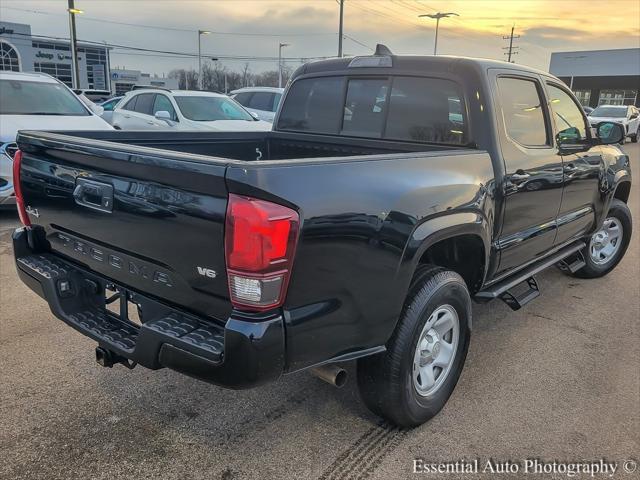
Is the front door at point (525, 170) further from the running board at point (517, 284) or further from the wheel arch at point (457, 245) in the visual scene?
the wheel arch at point (457, 245)

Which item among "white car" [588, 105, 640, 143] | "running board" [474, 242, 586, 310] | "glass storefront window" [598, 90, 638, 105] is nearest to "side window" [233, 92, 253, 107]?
"running board" [474, 242, 586, 310]

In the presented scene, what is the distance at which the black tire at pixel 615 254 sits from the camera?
549 cm

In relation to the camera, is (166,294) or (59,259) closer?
(166,294)

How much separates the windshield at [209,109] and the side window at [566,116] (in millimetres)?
7706

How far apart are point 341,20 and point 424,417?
32374mm

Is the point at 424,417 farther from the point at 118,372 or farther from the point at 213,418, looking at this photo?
the point at 118,372

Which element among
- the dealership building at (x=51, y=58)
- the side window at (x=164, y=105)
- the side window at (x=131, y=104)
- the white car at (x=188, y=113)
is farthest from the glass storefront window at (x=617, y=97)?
the side window at (x=164, y=105)

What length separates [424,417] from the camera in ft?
9.69

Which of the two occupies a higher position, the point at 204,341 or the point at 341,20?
the point at 341,20

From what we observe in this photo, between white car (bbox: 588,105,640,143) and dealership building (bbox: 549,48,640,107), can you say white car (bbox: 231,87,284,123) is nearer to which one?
white car (bbox: 588,105,640,143)

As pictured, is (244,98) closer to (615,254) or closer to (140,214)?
(615,254)

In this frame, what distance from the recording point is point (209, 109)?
36.7 feet

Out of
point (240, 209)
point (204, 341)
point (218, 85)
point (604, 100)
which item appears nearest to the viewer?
point (240, 209)

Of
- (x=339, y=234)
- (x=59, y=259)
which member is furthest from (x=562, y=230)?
(x=59, y=259)
